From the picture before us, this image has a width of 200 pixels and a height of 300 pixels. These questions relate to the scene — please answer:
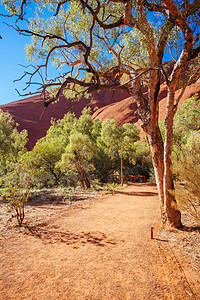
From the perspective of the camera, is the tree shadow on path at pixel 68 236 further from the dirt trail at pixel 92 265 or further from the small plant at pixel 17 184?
the small plant at pixel 17 184

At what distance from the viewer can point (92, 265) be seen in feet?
11.0

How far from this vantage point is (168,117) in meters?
4.70

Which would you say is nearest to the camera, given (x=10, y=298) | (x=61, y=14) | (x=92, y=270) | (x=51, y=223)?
(x=10, y=298)

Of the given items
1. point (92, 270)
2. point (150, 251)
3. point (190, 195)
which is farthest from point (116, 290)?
point (190, 195)

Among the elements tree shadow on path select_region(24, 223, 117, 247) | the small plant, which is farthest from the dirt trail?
the small plant

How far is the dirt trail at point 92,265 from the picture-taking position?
2.59 m

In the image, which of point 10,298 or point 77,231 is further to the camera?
point 77,231

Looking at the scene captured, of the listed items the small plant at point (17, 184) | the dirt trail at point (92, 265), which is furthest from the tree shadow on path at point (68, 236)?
the small plant at point (17, 184)

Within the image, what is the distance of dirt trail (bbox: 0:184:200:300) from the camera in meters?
2.59

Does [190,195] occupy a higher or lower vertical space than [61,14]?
lower

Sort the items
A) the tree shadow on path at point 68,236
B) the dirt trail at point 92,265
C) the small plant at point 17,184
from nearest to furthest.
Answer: the dirt trail at point 92,265 → the tree shadow on path at point 68,236 → the small plant at point 17,184

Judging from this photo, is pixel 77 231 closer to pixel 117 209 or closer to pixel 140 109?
pixel 117 209

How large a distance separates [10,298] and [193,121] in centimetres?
1612

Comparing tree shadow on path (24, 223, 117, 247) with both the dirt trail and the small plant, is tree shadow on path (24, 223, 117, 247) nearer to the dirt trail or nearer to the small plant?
the dirt trail
